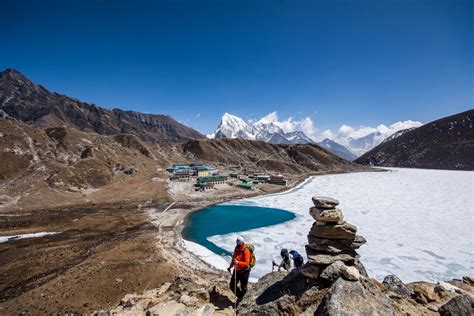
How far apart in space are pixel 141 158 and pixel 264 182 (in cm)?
4867

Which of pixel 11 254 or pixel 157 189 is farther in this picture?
pixel 157 189

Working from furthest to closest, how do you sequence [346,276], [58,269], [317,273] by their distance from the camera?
[58,269] < [317,273] < [346,276]

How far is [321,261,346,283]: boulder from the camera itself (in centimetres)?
916

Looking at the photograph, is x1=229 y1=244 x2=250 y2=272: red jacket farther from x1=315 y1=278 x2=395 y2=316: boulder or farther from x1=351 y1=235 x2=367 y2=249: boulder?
x1=351 y1=235 x2=367 y2=249: boulder

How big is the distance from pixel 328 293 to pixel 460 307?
473cm

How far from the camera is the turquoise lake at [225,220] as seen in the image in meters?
36.7

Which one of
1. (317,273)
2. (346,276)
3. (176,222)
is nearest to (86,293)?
(317,273)

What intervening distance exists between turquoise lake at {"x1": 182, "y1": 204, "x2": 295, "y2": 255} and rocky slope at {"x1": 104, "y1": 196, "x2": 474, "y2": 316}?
63.9ft

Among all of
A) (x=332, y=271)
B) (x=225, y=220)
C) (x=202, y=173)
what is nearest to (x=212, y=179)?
(x=202, y=173)

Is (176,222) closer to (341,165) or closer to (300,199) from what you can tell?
(300,199)

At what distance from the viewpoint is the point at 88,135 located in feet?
288

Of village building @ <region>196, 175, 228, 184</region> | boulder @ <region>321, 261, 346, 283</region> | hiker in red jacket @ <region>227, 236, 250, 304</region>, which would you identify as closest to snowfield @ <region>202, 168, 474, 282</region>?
hiker in red jacket @ <region>227, 236, 250, 304</region>

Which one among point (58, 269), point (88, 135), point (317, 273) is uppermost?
point (88, 135)

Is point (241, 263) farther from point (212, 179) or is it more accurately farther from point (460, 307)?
point (212, 179)
